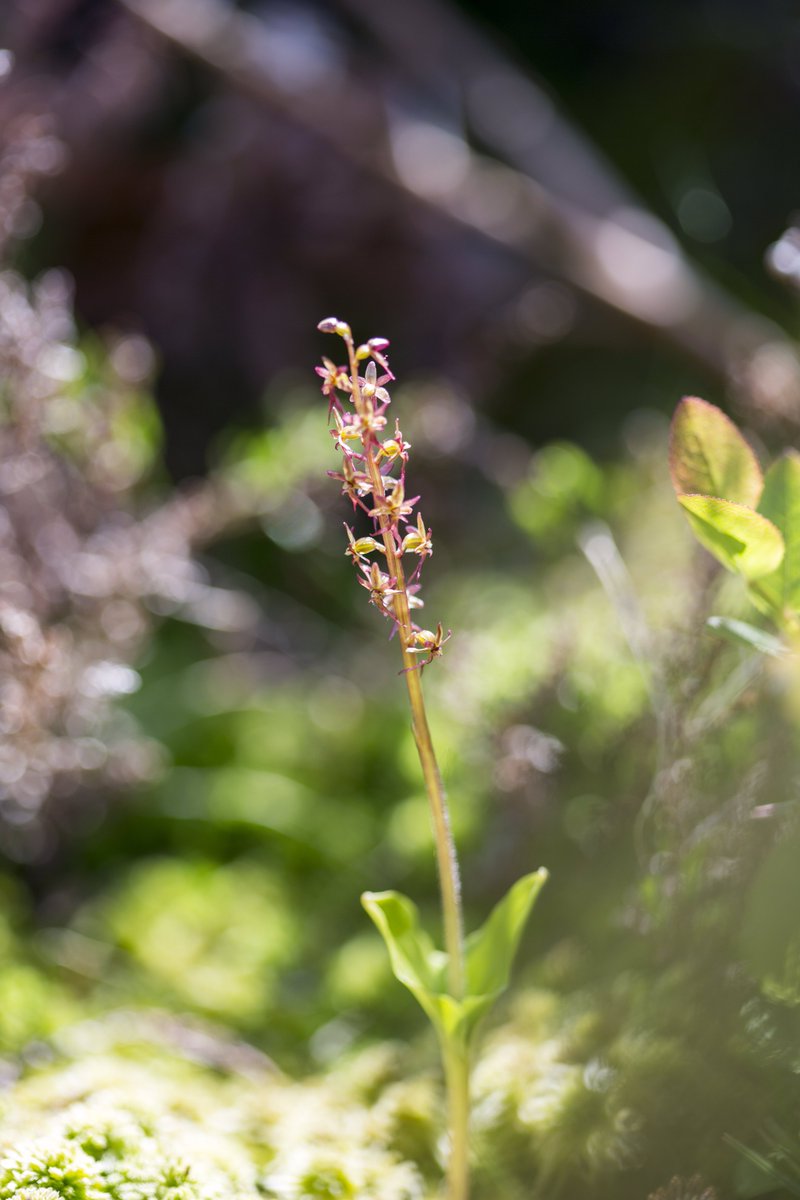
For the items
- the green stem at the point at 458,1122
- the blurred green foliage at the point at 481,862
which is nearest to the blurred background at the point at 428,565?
the blurred green foliage at the point at 481,862

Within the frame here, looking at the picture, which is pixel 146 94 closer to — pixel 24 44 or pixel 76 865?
pixel 24 44

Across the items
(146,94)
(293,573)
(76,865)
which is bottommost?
(76,865)

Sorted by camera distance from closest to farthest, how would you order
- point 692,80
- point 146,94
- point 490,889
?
point 490,889 < point 146,94 < point 692,80

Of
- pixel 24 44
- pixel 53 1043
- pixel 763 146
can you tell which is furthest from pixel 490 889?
pixel 763 146

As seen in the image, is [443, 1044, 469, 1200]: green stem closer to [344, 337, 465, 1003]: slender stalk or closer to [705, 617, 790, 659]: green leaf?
[344, 337, 465, 1003]: slender stalk

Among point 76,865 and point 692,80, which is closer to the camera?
point 76,865

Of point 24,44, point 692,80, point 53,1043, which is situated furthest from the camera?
point 692,80

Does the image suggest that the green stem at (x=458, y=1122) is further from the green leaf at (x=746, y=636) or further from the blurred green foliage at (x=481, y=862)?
the green leaf at (x=746, y=636)
